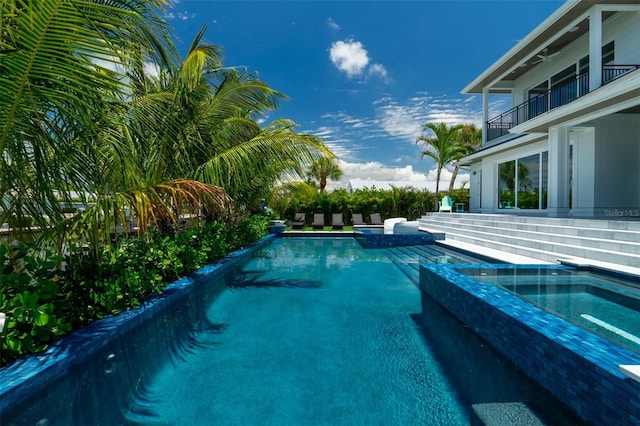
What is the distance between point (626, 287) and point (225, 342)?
6.02 meters

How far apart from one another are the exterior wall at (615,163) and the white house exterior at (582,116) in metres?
0.03

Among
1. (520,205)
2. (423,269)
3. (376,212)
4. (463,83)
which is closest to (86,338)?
(423,269)

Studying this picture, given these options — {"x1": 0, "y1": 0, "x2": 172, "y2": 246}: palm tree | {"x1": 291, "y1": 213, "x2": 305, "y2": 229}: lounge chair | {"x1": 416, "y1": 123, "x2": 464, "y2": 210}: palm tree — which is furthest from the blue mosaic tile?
{"x1": 416, "y1": 123, "x2": 464, "y2": 210}: palm tree

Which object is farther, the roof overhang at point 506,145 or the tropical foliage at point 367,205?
the tropical foliage at point 367,205

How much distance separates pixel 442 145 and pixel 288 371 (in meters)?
22.8

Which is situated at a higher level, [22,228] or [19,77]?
[19,77]

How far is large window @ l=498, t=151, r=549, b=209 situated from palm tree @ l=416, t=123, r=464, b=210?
644 cm

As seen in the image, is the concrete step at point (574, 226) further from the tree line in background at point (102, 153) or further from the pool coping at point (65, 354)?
the pool coping at point (65, 354)

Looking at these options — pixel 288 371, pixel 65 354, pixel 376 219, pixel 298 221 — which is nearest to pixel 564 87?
pixel 376 219

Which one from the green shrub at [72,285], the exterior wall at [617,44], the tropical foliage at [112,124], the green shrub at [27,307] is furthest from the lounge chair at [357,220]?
the green shrub at [27,307]

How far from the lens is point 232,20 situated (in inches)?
626

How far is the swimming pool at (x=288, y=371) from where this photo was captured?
2787 mm

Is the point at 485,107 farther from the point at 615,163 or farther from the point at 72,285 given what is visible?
the point at 72,285

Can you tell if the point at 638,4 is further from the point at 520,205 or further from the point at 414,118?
the point at 414,118
